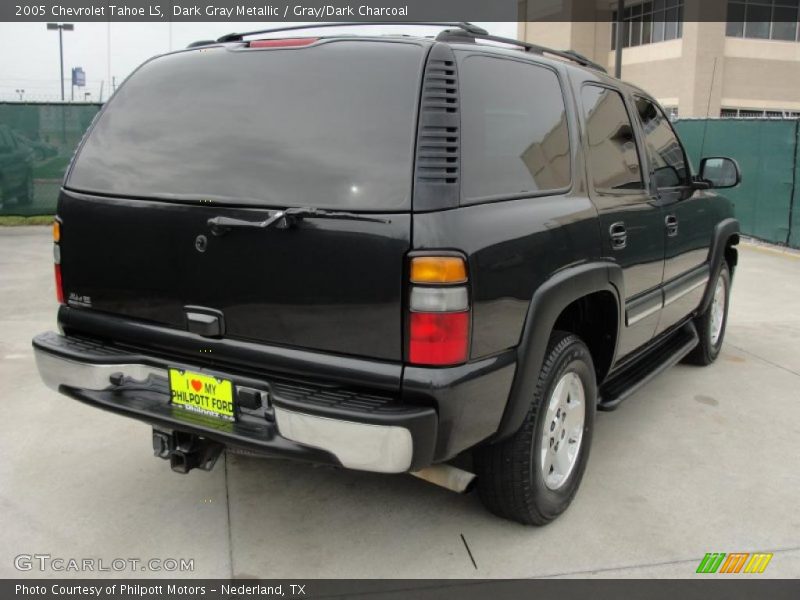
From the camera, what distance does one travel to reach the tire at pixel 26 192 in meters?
12.7

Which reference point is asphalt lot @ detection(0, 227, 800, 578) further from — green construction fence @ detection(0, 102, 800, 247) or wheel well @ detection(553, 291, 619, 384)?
green construction fence @ detection(0, 102, 800, 247)

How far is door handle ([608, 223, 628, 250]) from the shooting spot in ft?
11.2

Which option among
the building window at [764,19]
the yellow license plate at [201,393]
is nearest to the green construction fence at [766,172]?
the yellow license plate at [201,393]

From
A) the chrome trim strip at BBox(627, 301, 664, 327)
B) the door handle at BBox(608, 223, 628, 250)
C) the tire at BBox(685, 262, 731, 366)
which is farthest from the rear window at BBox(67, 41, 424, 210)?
the tire at BBox(685, 262, 731, 366)

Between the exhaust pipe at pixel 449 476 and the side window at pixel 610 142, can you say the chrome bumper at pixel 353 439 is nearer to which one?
the exhaust pipe at pixel 449 476

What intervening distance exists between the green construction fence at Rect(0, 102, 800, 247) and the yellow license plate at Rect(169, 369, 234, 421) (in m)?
10.8

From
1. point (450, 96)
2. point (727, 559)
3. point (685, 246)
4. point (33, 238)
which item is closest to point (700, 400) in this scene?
point (685, 246)

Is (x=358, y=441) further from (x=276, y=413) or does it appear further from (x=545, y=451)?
(x=545, y=451)

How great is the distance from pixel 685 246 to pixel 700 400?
106 centimetres

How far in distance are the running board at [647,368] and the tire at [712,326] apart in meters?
0.14

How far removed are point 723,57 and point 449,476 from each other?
28.9 meters

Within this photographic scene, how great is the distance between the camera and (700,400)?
481 centimetres
